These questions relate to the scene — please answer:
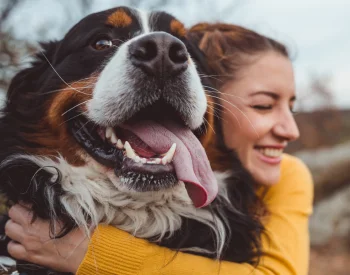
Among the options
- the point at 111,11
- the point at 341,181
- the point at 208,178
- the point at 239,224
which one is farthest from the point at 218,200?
the point at 341,181

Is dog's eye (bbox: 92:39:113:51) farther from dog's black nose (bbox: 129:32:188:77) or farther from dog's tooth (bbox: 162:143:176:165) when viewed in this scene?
dog's tooth (bbox: 162:143:176:165)

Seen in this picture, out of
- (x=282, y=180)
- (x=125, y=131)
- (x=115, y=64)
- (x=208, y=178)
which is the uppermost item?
(x=115, y=64)

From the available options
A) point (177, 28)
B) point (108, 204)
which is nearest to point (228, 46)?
point (177, 28)

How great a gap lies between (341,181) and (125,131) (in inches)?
281

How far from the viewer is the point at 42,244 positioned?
83.3 inches

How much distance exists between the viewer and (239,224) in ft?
7.80

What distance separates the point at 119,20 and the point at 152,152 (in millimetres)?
735

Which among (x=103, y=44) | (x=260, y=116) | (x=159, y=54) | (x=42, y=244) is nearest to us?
(x=159, y=54)

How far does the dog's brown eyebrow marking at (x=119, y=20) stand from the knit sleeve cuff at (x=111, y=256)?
3.32ft

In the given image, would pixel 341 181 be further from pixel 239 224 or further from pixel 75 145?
pixel 75 145

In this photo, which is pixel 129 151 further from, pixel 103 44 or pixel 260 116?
pixel 260 116

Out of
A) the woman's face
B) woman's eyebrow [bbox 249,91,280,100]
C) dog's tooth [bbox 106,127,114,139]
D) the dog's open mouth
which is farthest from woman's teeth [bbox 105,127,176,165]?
woman's eyebrow [bbox 249,91,280,100]

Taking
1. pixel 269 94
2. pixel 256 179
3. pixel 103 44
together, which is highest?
pixel 103 44

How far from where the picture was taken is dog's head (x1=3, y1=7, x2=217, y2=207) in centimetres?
195
